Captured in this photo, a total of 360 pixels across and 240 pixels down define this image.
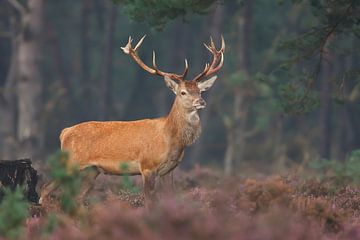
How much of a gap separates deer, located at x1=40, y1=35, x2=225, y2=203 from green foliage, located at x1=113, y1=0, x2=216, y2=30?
0.76m

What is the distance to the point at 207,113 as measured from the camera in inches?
1414

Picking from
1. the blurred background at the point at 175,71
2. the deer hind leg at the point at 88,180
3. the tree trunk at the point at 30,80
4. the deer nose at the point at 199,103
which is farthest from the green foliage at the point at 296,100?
the tree trunk at the point at 30,80

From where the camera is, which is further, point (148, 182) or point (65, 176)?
point (148, 182)

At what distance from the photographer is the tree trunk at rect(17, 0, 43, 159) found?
2598 centimetres

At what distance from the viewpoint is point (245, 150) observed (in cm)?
3662

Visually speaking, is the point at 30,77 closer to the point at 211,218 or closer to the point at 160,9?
the point at 160,9

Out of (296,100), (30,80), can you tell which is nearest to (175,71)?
(30,80)

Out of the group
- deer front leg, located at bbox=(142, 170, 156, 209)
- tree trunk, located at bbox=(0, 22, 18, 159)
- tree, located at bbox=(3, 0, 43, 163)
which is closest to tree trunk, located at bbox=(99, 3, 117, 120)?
tree trunk, located at bbox=(0, 22, 18, 159)

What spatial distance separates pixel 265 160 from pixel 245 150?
1.72 m

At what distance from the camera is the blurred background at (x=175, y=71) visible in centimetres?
2700

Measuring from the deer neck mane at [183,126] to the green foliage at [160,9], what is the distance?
1552 millimetres

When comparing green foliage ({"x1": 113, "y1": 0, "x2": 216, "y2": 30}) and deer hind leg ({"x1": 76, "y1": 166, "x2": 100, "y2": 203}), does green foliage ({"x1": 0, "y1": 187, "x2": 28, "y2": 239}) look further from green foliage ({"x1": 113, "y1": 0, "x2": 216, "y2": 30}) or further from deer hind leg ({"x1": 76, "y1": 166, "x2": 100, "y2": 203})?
green foliage ({"x1": 113, "y1": 0, "x2": 216, "y2": 30})

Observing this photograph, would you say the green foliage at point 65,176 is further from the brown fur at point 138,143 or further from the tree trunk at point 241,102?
the tree trunk at point 241,102

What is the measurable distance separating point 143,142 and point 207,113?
22523mm
